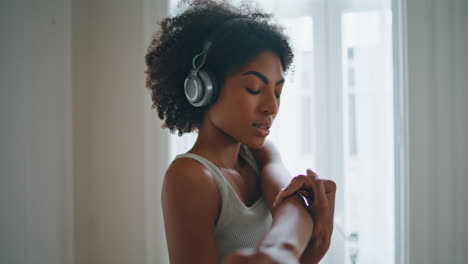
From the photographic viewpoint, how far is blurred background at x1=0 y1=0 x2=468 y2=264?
1.54 m

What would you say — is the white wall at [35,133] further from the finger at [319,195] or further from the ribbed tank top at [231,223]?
the finger at [319,195]

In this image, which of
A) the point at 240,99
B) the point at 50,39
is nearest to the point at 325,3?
the point at 240,99

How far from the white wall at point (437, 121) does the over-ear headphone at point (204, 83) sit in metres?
1.44

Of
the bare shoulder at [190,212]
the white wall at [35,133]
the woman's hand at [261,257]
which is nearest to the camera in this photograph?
the woman's hand at [261,257]

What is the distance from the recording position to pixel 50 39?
4.17 ft

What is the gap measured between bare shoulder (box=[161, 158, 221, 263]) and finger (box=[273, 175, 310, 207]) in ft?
0.44

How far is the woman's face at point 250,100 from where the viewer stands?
2.08 feet

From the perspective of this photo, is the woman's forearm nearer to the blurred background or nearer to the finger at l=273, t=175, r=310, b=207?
the finger at l=273, t=175, r=310, b=207

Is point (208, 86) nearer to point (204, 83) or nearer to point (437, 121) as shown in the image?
point (204, 83)

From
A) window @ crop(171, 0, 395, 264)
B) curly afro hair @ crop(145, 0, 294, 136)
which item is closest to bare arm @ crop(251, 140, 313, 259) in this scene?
curly afro hair @ crop(145, 0, 294, 136)

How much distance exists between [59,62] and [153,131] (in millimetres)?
583

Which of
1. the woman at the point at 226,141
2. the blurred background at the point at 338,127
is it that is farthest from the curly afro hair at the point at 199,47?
the blurred background at the point at 338,127

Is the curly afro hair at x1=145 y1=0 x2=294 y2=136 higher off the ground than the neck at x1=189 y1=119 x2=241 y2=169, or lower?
higher

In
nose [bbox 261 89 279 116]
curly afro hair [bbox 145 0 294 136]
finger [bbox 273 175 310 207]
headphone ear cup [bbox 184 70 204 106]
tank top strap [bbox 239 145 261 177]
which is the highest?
curly afro hair [bbox 145 0 294 136]
